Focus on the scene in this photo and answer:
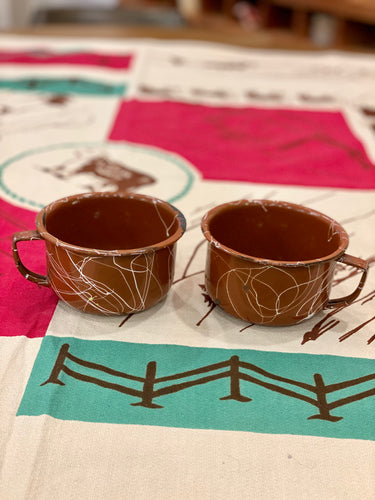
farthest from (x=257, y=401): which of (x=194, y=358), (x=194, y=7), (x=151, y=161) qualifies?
(x=194, y=7)

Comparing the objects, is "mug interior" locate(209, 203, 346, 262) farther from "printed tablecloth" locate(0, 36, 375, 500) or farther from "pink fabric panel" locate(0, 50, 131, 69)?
"pink fabric panel" locate(0, 50, 131, 69)

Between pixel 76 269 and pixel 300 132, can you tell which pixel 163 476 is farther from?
pixel 300 132

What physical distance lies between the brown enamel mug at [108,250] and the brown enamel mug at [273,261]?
0.04 meters

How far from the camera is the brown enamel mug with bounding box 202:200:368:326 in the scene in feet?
1.37

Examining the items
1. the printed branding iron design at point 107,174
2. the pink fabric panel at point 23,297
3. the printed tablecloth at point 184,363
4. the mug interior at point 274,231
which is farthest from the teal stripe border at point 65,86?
the mug interior at point 274,231

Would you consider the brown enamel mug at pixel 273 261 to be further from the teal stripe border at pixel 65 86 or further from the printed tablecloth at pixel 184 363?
the teal stripe border at pixel 65 86

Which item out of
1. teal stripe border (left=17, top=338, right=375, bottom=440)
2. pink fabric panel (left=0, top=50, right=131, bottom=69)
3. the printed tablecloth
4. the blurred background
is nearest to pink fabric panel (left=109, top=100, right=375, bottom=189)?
the printed tablecloth

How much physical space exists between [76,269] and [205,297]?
128mm

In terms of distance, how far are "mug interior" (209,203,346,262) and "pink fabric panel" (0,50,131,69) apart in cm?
78

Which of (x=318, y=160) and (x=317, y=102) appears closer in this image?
(x=318, y=160)

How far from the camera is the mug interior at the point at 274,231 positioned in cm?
49

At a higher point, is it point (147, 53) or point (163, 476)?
point (163, 476)

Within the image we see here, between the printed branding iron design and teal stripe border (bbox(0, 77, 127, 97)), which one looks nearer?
the printed branding iron design

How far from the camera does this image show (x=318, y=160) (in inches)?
33.0
